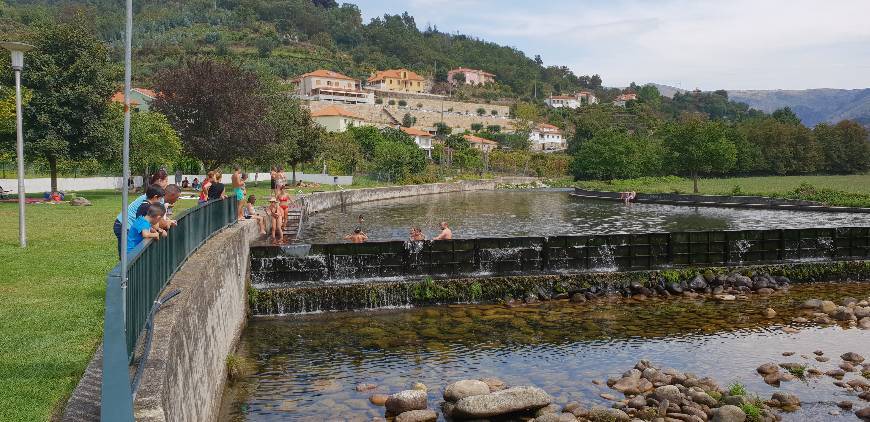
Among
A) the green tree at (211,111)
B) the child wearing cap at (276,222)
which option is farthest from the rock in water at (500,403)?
the green tree at (211,111)

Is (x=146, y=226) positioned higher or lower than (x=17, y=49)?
lower

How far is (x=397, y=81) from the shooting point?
602ft

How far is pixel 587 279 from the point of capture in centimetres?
2127

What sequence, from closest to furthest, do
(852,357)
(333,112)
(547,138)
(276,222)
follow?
(852,357), (276,222), (333,112), (547,138)

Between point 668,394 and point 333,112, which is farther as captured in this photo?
point 333,112

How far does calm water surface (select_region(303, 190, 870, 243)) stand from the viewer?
34.7 m

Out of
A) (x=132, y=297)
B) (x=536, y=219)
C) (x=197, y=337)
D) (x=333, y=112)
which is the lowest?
(x=536, y=219)

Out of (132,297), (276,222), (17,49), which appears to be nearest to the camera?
(132,297)

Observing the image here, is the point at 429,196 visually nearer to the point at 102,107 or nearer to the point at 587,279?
the point at 102,107

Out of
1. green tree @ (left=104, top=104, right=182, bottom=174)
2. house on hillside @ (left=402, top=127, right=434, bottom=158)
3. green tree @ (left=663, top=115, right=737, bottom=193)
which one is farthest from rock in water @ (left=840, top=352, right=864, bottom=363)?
house on hillside @ (left=402, top=127, right=434, bottom=158)

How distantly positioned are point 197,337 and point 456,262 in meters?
12.1

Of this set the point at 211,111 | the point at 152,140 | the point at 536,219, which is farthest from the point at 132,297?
the point at 211,111

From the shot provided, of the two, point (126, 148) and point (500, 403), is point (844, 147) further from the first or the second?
point (126, 148)

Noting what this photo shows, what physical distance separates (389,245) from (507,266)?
3801 millimetres
